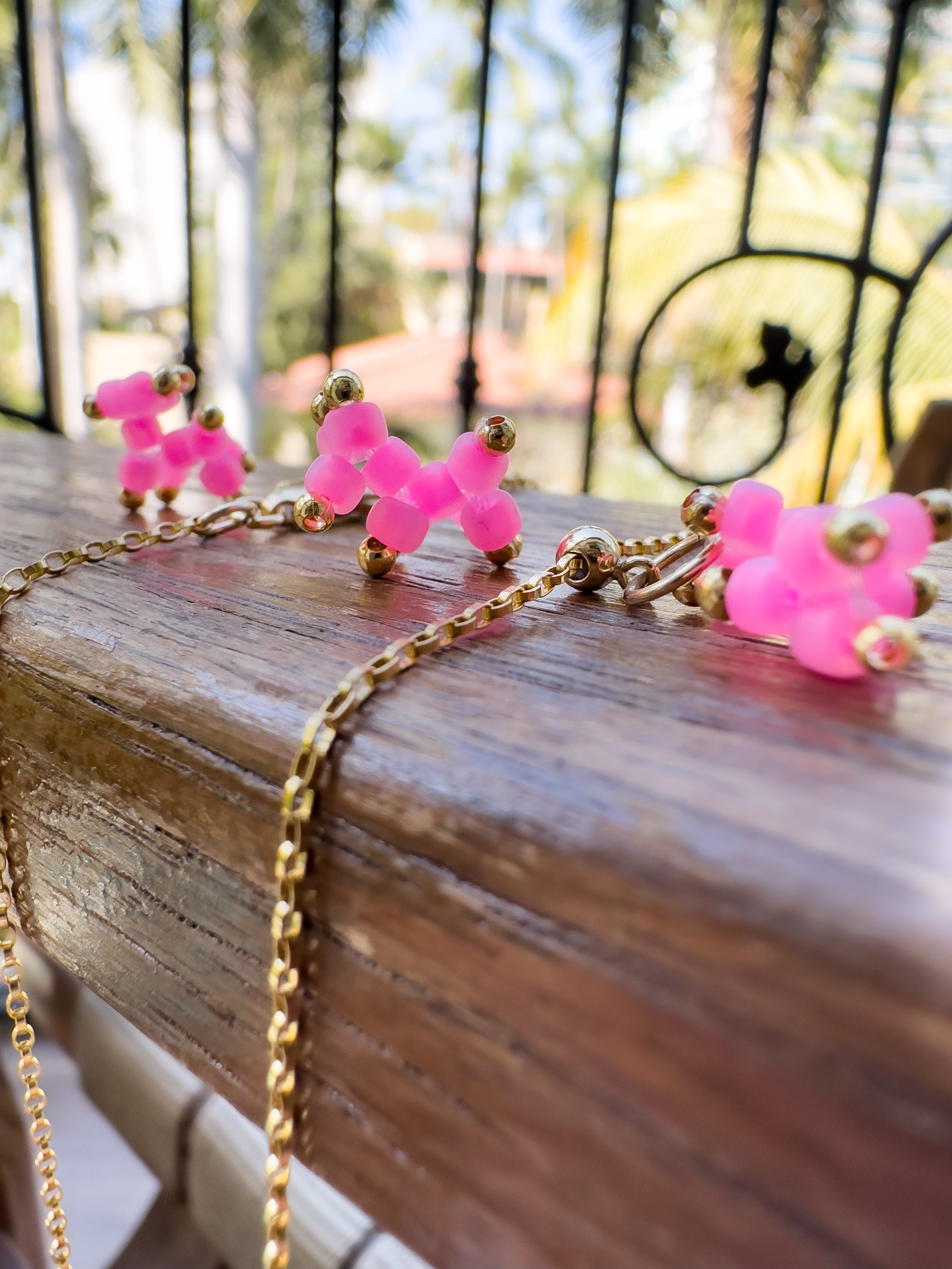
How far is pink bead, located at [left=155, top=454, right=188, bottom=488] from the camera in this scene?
53 centimetres

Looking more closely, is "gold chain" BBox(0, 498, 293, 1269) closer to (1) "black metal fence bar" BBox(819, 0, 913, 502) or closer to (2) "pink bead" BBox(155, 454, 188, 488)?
(2) "pink bead" BBox(155, 454, 188, 488)

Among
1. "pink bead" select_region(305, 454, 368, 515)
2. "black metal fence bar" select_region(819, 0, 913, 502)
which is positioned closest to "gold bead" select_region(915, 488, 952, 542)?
"pink bead" select_region(305, 454, 368, 515)

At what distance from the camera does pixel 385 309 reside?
15906 millimetres

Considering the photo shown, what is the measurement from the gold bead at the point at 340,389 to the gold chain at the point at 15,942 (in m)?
0.12

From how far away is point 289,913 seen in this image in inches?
9.0

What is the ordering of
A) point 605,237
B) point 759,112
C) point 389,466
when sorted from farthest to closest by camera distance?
point 605,237 → point 759,112 → point 389,466

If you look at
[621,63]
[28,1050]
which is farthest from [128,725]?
[621,63]

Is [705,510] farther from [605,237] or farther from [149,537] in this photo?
[605,237]

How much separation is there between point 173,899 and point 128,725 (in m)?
0.05

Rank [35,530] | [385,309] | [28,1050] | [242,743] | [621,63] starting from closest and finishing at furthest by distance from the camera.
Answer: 1. [242,743]
2. [28,1050]
3. [35,530]
4. [621,63]
5. [385,309]

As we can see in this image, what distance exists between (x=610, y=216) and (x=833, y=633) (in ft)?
2.45

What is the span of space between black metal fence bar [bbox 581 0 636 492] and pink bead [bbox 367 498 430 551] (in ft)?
1.74

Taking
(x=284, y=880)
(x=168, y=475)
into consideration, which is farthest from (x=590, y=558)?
(x=168, y=475)

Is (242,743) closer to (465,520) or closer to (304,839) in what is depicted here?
(304,839)
